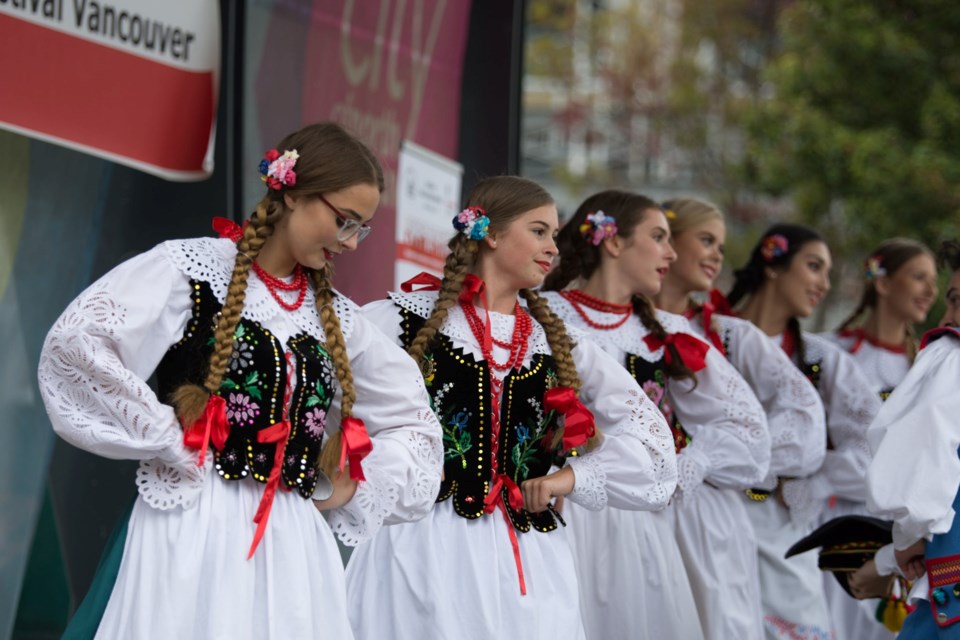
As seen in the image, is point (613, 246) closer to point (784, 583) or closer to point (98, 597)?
point (784, 583)

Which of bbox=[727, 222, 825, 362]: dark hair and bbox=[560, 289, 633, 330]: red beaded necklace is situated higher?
bbox=[727, 222, 825, 362]: dark hair

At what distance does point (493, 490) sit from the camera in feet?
13.1

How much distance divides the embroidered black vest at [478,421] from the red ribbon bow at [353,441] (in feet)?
1.84

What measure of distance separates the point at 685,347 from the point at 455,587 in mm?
1552

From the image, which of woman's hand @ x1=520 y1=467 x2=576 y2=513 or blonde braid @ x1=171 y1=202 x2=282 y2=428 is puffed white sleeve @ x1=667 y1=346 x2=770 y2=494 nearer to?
woman's hand @ x1=520 y1=467 x2=576 y2=513

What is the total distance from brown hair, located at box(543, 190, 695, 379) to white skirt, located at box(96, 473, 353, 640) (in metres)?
1.99

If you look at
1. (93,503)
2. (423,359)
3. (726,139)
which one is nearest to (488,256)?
(423,359)

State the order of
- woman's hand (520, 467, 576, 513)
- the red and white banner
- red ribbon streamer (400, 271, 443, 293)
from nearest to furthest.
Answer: woman's hand (520, 467, 576, 513), red ribbon streamer (400, 271, 443, 293), the red and white banner

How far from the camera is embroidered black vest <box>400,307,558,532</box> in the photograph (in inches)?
157

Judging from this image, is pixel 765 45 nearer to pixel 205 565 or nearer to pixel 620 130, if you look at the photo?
pixel 620 130

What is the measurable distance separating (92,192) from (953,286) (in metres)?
2.84

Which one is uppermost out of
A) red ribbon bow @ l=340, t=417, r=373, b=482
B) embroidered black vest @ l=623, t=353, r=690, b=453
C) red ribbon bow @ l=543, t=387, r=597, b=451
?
embroidered black vest @ l=623, t=353, r=690, b=453

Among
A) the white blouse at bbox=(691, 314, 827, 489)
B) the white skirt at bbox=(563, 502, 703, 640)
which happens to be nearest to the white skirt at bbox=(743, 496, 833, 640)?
the white blouse at bbox=(691, 314, 827, 489)

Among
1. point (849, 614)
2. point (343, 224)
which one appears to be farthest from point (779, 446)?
point (343, 224)
